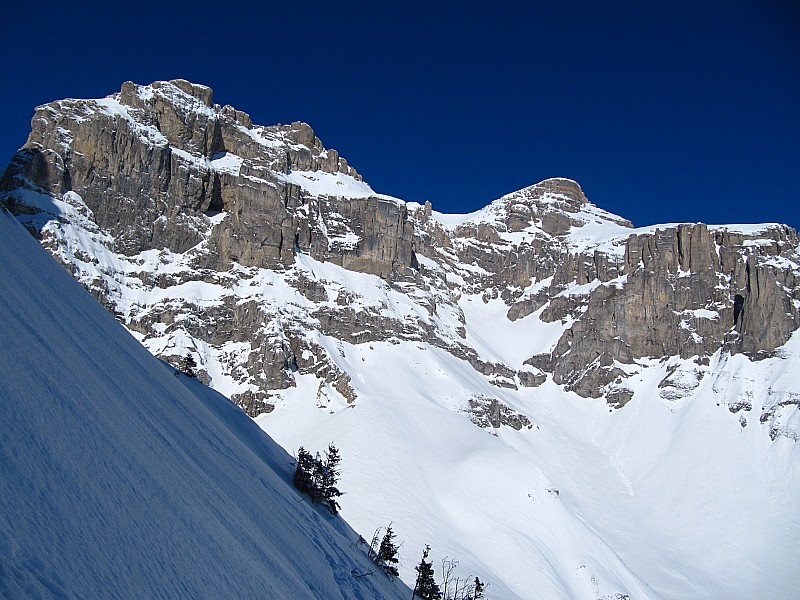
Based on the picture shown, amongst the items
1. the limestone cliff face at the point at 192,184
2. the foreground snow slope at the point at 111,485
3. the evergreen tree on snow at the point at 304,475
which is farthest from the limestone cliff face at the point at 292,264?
the foreground snow slope at the point at 111,485

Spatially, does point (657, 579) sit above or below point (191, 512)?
above

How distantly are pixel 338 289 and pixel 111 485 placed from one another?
8585 centimetres

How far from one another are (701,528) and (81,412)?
74.4m

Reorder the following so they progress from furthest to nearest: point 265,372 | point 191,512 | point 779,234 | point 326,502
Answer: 1. point 779,234
2. point 265,372
3. point 326,502
4. point 191,512

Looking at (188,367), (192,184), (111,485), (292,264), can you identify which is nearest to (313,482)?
(188,367)

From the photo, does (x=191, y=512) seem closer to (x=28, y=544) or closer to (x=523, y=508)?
(x=28, y=544)

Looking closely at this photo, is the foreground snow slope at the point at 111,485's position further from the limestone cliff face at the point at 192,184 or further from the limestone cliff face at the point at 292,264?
the limestone cliff face at the point at 192,184

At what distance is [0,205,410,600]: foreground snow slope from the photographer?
3256 mm

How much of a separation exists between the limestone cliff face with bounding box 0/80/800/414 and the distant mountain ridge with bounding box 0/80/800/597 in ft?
1.00

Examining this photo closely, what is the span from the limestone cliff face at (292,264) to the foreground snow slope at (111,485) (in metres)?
64.1

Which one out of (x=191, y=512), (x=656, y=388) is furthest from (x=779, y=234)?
(x=191, y=512)

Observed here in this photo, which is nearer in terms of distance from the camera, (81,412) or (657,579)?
(81,412)

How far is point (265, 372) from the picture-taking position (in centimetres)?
7494

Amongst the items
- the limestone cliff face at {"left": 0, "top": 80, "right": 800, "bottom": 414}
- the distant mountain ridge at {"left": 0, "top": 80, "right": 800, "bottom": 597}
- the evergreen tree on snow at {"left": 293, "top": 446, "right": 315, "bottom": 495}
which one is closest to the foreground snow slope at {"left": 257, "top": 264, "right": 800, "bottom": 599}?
the distant mountain ridge at {"left": 0, "top": 80, "right": 800, "bottom": 597}
